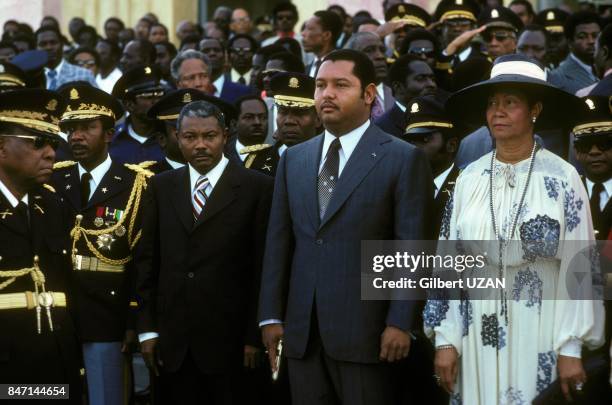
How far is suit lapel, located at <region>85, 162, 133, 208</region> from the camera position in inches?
298

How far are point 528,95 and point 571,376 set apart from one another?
1414mm

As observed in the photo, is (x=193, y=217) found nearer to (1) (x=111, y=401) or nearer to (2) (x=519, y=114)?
(1) (x=111, y=401)

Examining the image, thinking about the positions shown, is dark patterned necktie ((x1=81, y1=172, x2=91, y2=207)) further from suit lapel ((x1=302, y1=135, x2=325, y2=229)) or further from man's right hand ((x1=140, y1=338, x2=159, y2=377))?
suit lapel ((x1=302, y1=135, x2=325, y2=229))

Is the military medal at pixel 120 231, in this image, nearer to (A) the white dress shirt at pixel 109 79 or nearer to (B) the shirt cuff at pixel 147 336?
(B) the shirt cuff at pixel 147 336

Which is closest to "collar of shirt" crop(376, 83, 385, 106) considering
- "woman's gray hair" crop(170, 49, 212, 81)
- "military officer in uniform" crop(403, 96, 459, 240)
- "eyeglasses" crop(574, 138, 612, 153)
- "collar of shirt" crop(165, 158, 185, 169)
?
"woman's gray hair" crop(170, 49, 212, 81)

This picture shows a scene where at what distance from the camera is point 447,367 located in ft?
19.2

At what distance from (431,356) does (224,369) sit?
115 centimetres

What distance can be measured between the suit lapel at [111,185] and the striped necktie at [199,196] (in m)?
0.69

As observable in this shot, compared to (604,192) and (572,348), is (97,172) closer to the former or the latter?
(604,192)

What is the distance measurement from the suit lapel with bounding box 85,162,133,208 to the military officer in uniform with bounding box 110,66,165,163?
188 cm

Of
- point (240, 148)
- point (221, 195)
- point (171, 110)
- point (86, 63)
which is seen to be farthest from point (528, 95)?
point (86, 63)

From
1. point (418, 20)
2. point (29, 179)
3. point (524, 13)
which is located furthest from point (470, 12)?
point (29, 179)

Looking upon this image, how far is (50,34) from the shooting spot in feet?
51.1

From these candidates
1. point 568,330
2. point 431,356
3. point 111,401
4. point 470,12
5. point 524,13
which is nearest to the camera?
point 568,330
